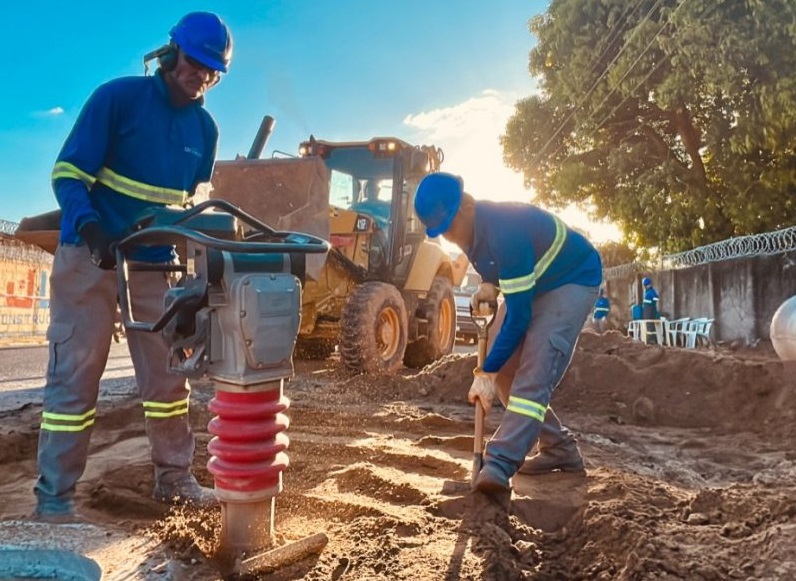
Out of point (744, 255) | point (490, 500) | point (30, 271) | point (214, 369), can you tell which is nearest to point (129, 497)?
point (214, 369)

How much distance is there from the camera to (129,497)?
3.04 metres

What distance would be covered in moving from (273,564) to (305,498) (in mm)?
843

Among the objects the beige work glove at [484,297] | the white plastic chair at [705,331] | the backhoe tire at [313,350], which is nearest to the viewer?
the beige work glove at [484,297]

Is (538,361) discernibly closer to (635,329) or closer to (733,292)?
(733,292)

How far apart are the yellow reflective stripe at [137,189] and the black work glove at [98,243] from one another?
317 millimetres

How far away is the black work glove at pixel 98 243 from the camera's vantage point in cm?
262

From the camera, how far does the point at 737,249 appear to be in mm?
12961

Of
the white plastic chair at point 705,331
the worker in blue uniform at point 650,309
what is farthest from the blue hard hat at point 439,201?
the worker in blue uniform at point 650,309

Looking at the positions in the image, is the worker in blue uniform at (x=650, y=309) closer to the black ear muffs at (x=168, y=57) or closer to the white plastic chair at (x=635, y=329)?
the white plastic chair at (x=635, y=329)

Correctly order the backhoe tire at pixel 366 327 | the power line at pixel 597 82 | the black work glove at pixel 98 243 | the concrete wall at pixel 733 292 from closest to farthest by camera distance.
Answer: the black work glove at pixel 98 243
the backhoe tire at pixel 366 327
the concrete wall at pixel 733 292
the power line at pixel 597 82

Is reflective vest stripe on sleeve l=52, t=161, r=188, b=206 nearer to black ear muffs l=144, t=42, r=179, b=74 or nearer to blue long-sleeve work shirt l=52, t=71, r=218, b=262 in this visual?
blue long-sleeve work shirt l=52, t=71, r=218, b=262

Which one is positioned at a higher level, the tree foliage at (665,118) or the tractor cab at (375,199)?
the tree foliage at (665,118)

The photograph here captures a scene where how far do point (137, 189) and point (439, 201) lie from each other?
1.30 meters

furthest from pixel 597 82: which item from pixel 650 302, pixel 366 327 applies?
pixel 366 327
